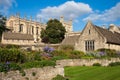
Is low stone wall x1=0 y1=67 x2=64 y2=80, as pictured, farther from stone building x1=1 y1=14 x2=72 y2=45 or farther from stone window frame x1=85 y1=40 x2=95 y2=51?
stone building x1=1 y1=14 x2=72 y2=45

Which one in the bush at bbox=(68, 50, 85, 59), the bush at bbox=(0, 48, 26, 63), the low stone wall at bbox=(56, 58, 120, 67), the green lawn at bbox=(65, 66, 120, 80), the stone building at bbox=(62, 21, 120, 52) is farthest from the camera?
the stone building at bbox=(62, 21, 120, 52)

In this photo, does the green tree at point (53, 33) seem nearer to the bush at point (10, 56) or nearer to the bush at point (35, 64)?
the bush at point (10, 56)

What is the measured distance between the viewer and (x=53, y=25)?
74.2 metres

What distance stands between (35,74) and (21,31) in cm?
7127

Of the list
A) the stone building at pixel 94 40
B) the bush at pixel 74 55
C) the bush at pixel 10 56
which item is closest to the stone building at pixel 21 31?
the stone building at pixel 94 40

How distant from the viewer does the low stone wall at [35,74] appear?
1620 centimetres

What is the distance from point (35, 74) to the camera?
1866 cm

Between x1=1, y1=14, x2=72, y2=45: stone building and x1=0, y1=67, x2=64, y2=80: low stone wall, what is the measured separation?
5169cm

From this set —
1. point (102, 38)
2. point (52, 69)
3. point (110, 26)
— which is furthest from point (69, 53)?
point (110, 26)

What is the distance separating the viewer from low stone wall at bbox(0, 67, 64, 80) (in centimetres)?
1620

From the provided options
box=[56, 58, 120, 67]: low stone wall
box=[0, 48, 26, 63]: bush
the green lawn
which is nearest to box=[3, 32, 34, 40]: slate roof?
box=[56, 58, 120, 67]: low stone wall

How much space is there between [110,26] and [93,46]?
2413 centimetres

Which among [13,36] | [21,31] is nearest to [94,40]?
[13,36]

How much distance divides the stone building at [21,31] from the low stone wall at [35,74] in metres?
51.7
